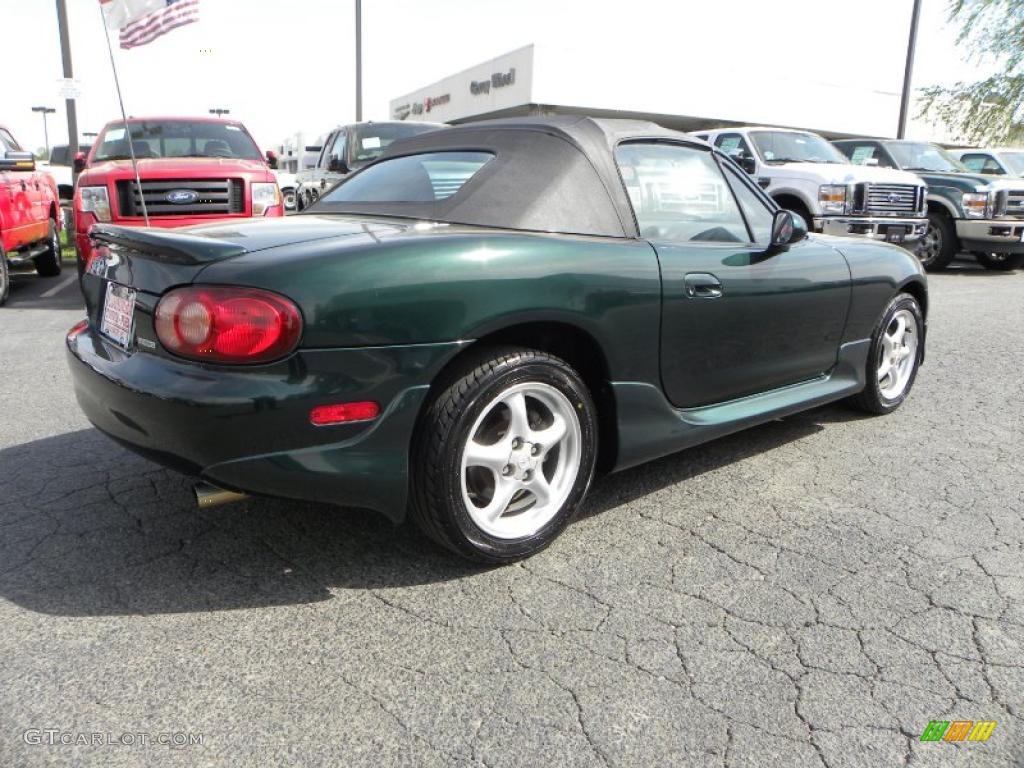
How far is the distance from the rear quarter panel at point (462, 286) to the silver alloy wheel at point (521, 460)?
262 mm

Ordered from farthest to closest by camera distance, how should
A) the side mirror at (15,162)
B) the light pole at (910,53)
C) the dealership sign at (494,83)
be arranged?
1. the dealership sign at (494,83)
2. the light pole at (910,53)
3. the side mirror at (15,162)

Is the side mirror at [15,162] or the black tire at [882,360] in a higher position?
the side mirror at [15,162]

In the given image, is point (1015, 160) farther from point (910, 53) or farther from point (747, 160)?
point (747, 160)

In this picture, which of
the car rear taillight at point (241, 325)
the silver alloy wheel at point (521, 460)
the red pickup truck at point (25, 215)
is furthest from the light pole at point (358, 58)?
the car rear taillight at point (241, 325)

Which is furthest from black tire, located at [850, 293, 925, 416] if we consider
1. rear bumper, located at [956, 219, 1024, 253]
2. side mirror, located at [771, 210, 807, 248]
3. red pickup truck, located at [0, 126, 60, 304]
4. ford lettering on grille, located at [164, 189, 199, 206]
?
rear bumper, located at [956, 219, 1024, 253]

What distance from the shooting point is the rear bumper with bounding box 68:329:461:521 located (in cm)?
231

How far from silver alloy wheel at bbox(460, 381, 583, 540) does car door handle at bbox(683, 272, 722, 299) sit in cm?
69

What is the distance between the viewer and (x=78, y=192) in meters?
7.72

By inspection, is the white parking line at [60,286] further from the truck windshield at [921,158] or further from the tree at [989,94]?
the tree at [989,94]

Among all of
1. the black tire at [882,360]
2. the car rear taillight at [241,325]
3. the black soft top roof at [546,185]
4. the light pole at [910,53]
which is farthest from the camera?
the light pole at [910,53]

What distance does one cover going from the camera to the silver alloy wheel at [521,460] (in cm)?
273

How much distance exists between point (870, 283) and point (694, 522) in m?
1.79

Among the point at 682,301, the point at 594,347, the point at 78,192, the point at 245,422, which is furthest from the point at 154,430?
the point at 78,192

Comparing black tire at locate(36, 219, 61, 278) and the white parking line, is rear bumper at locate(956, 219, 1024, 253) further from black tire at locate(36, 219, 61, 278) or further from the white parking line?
black tire at locate(36, 219, 61, 278)
